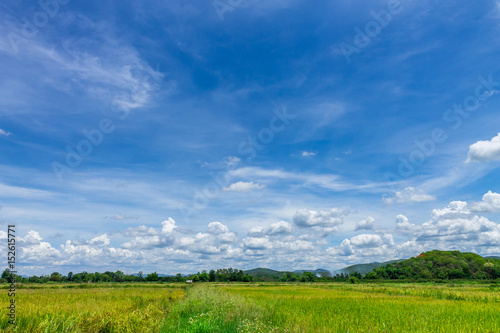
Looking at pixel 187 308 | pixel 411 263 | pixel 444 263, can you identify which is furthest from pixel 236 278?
pixel 187 308

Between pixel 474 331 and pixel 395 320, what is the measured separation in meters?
2.98

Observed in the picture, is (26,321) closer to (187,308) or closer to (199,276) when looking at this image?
(187,308)

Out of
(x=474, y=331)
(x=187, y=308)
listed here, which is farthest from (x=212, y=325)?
(x=474, y=331)

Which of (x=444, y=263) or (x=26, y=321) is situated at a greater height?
(x=26, y=321)

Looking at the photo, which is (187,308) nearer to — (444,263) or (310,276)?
(310,276)

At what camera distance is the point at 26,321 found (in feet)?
26.2

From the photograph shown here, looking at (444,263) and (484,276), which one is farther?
(444,263)

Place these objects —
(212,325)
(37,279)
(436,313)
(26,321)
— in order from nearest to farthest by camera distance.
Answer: (26,321), (212,325), (436,313), (37,279)

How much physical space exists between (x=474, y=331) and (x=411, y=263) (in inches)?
5788

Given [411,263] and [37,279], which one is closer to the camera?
[37,279]

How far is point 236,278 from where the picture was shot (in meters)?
116

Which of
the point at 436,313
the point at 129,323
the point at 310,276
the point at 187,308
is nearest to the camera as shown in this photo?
the point at 129,323

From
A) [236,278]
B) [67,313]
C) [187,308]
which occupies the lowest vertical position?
[236,278]

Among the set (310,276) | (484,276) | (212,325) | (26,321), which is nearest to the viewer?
(26,321)
